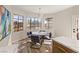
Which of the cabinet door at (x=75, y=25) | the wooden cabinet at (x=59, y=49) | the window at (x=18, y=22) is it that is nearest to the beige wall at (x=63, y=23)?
the cabinet door at (x=75, y=25)

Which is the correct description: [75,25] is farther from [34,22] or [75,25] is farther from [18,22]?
[18,22]

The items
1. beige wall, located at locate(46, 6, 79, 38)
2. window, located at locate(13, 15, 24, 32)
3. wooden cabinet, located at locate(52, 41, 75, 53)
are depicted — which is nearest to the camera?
wooden cabinet, located at locate(52, 41, 75, 53)

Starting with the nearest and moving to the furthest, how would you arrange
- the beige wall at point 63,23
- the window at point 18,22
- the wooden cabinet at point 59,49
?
1. the wooden cabinet at point 59,49
2. the window at point 18,22
3. the beige wall at point 63,23

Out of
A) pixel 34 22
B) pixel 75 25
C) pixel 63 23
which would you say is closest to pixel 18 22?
pixel 34 22

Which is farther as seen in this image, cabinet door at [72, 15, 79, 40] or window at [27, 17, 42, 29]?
window at [27, 17, 42, 29]

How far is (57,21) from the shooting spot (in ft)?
7.98

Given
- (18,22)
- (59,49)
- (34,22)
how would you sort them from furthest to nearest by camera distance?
(34,22), (18,22), (59,49)

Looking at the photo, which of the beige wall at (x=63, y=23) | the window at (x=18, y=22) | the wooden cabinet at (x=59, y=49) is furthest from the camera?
the beige wall at (x=63, y=23)

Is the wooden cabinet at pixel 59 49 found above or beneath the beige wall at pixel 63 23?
beneath

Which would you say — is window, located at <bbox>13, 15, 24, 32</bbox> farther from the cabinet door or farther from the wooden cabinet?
the cabinet door

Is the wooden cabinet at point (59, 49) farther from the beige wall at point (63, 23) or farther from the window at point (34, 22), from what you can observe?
the window at point (34, 22)

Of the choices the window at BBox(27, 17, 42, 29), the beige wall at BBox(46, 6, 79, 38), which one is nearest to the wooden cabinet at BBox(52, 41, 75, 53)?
the beige wall at BBox(46, 6, 79, 38)

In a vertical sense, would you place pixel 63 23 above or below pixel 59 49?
above
